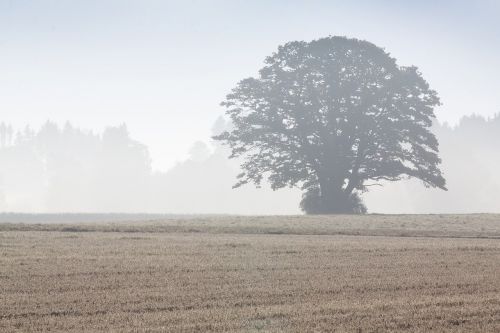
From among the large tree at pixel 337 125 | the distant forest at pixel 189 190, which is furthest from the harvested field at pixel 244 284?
the distant forest at pixel 189 190

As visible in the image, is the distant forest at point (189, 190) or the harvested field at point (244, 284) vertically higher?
the distant forest at point (189, 190)

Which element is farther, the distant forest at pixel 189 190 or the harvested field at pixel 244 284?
the distant forest at pixel 189 190

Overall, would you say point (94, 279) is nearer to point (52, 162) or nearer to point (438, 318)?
point (438, 318)

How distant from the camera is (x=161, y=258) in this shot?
62.7 ft

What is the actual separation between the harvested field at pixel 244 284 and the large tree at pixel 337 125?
75.4 feet

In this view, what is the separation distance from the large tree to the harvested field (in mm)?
22994

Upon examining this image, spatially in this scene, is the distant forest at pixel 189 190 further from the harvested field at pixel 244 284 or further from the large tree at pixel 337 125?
the harvested field at pixel 244 284

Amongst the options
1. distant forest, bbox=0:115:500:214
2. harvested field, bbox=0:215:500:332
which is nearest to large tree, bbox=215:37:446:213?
harvested field, bbox=0:215:500:332

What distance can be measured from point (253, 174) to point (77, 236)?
26175 millimetres

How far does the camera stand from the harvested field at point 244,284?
453 inches

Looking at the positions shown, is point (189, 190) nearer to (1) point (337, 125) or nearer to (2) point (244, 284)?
(1) point (337, 125)

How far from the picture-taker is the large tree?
1959 inches

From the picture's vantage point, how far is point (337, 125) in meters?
50.3

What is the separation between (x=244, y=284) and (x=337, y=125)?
36343 millimetres
